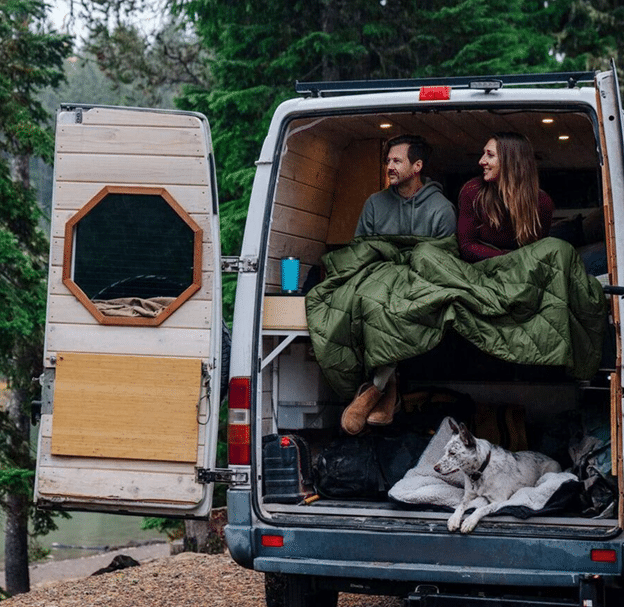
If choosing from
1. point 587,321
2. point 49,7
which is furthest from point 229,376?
point 49,7

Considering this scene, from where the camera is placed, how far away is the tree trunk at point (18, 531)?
478 inches

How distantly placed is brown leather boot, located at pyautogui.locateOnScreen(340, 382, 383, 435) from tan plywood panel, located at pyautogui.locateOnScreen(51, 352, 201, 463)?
0.74 metres

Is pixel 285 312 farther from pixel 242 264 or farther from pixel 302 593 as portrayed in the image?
pixel 302 593

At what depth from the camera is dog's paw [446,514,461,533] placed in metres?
4.27

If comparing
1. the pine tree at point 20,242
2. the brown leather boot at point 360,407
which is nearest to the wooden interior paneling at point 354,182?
the brown leather boot at point 360,407

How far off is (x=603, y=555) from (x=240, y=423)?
5.23ft

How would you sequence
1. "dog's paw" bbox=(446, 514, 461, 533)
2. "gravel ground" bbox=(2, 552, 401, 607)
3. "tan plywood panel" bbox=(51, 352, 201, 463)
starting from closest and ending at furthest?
"dog's paw" bbox=(446, 514, 461, 533) < "tan plywood panel" bbox=(51, 352, 201, 463) < "gravel ground" bbox=(2, 552, 401, 607)

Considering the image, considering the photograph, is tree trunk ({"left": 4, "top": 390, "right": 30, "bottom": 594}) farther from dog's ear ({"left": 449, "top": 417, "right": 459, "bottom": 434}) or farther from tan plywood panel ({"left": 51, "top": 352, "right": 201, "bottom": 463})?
dog's ear ({"left": 449, "top": 417, "right": 459, "bottom": 434})

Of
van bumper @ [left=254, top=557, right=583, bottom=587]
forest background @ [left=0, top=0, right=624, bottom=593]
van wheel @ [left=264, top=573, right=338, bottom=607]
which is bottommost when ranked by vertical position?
van wheel @ [left=264, top=573, right=338, bottom=607]

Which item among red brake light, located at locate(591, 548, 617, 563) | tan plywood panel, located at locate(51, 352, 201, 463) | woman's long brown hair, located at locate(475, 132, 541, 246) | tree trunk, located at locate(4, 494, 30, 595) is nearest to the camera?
red brake light, located at locate(591, 548, 617, 563)

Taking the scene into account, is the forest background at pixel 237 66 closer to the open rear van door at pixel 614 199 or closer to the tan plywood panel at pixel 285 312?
the tan plywood panel at pixel 285 312

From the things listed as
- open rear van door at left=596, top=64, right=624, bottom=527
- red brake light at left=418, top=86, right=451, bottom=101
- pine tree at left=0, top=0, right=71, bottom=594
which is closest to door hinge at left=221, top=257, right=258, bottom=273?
red brake light at left=418, top=86, right=451, bottom=101

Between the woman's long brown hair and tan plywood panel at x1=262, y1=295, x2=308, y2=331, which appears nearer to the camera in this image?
tan plywood panel at x1=262, y1=295, x2=308, y2=331

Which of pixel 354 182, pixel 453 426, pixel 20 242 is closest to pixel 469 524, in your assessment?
pixel 453 426
